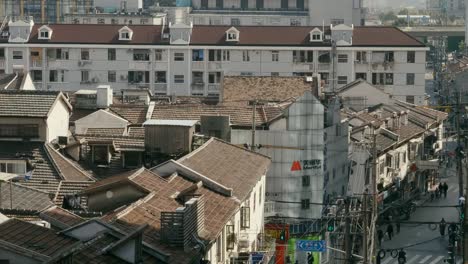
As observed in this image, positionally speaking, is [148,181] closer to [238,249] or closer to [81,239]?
[238,249]

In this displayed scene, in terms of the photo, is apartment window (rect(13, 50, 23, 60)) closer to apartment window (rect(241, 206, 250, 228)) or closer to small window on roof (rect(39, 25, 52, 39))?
small window on roof (rect(39, 25, 52, 39))

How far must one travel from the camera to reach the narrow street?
50228mm

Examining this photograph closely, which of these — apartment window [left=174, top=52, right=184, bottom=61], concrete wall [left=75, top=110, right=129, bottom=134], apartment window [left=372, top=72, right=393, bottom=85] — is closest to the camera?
concrete wall [left=75, top=110, right=129, bottom=134]

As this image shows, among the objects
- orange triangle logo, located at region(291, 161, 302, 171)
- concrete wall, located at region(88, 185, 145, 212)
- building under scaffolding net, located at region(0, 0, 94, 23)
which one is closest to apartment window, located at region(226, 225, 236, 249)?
concrete wall, located at region(88, 185, 145, 212)

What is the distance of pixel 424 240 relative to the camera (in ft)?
176

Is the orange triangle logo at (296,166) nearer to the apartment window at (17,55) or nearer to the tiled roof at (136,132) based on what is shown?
the tiled roof at (136,132)

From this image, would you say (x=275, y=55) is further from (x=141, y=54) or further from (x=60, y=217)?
(x=60, y=217)

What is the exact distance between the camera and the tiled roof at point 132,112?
4903cm

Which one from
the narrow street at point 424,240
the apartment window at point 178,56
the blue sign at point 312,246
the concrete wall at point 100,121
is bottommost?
the narrow street at point 424,240

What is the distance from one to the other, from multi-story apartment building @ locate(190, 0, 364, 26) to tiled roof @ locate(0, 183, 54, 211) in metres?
81.2

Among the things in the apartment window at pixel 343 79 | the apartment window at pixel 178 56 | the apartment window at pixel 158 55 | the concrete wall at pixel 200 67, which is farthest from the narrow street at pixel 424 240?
the apartment window at pixel 158 55

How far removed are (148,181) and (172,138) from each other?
24.6 ft

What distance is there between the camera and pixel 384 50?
8081cm

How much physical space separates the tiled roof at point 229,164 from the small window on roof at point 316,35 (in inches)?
1698
